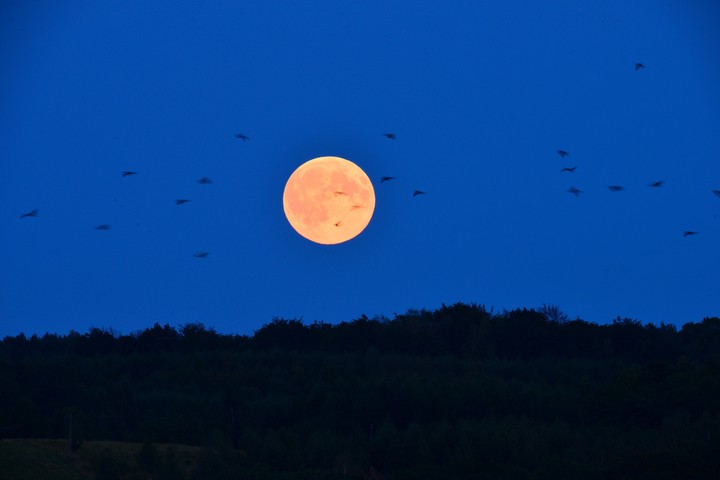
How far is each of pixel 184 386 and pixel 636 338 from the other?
41404 mm

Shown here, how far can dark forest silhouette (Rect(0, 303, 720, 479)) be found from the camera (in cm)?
5547

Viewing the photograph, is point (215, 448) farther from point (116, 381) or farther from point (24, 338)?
point (24, 338)

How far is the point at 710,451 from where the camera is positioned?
48.6 metres

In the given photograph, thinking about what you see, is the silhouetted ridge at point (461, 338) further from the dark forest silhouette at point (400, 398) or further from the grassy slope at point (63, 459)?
the grassy slope at point (63, 459)

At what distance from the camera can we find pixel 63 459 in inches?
2201

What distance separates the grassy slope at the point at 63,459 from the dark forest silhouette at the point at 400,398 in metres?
1.17

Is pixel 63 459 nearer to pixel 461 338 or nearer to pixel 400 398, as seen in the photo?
pixel 400 398

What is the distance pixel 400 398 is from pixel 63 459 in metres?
23.8

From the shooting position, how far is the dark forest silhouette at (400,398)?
55.5 meters

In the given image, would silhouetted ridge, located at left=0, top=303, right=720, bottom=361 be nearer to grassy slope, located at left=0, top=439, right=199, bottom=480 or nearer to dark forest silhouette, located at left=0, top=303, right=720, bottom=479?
dark forest silhouette, located at left=0, top=303, right=720, bottom=479

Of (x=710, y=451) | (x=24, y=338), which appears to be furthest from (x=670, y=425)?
(x=24, y=338)

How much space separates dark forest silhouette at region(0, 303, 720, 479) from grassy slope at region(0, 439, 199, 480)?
1170 mm

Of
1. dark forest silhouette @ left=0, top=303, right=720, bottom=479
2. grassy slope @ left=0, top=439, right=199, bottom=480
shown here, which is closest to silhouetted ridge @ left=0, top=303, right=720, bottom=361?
dark forest silhouette @ left=0, top=303, right=720, bottom=479

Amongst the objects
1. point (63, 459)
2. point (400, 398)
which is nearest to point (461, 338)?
point (400, 398)
